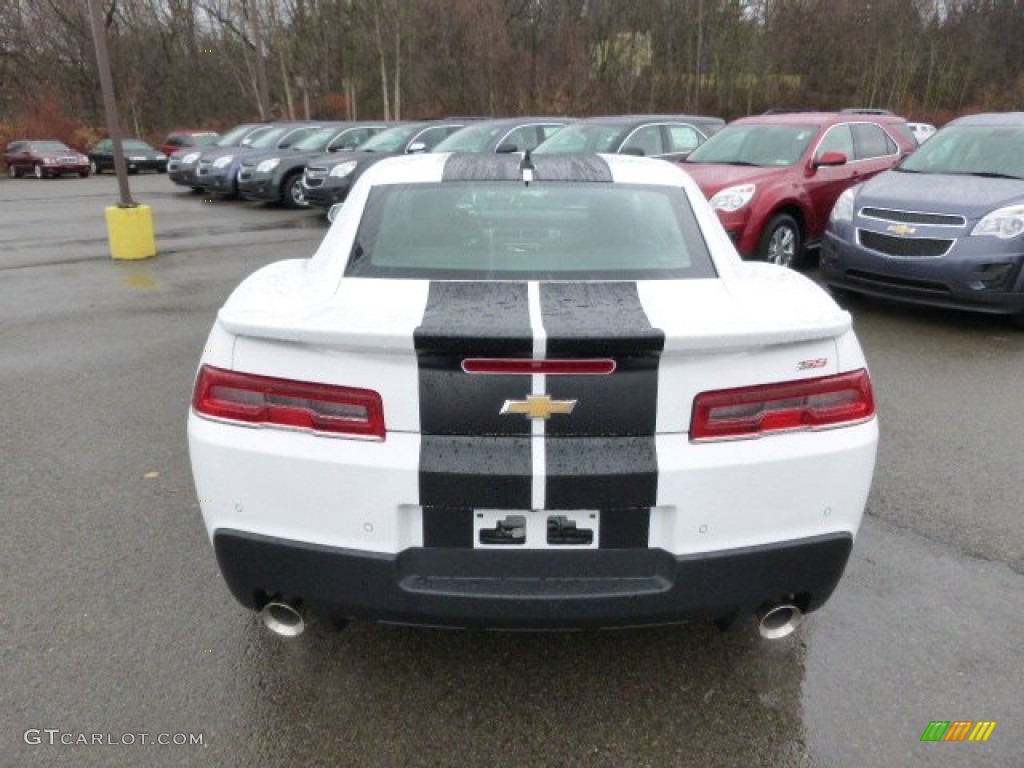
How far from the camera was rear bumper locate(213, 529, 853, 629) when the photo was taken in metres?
2.07

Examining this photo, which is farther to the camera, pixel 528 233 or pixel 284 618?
pixel 528 233

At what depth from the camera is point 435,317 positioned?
209 centimetres

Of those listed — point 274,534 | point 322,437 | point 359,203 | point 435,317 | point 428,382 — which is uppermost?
point 359,203

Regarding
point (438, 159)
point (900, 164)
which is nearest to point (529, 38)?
point (900, 164)

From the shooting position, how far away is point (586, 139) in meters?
11.0

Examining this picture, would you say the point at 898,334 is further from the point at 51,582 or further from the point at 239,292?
the point at 51,582

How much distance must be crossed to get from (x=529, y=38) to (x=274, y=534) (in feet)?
140

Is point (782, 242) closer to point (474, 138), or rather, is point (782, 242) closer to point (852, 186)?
point (852, 186)

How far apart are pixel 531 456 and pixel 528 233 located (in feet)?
3.77

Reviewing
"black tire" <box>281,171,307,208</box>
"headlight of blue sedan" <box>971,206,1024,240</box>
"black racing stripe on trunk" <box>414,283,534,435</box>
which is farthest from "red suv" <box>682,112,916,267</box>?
"black tire" <box>281,171,307,208</box>

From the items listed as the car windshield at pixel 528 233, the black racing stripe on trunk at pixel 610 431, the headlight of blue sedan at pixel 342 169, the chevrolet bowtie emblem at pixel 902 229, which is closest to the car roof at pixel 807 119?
the chevrolet bowtie emblem at pixel 902 229

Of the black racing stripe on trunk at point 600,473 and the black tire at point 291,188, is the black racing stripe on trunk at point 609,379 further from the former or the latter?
the black tire at point 291,188

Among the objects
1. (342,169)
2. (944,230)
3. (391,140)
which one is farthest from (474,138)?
(944,230)

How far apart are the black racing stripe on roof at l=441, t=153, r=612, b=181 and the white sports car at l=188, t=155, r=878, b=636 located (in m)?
1.05
